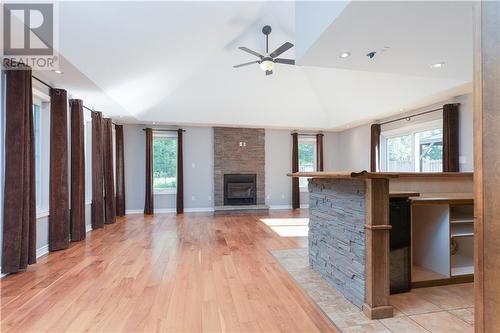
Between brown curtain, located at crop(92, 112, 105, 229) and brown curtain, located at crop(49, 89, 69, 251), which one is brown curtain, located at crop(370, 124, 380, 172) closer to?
brown curtain, located at crop(92, 112, 105, 229)

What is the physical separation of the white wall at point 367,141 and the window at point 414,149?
21 centimetres

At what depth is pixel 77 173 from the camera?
4.59 metres

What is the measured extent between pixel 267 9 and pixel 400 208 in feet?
11.0

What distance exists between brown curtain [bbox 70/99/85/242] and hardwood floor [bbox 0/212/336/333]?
30 centimetres

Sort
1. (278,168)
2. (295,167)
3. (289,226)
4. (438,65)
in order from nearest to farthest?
(438,65), (289,226), (295,167), (278,168)

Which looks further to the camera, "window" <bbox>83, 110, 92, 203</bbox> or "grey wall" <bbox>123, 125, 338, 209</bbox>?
"grey wall" <bbox>123, 125, 338, 209</bbox>

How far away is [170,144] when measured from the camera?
777 cm

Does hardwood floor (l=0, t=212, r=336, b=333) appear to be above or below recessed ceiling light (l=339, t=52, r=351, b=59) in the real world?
below

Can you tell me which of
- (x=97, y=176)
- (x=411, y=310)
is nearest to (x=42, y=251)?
(x=97, y=176)

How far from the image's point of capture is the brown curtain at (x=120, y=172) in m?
6.96

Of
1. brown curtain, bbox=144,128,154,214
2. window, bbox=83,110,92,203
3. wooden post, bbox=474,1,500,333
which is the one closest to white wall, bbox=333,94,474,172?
wooden post, bbox=474,1,500,333

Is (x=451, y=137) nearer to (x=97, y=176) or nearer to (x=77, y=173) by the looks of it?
(x=77, y=173)

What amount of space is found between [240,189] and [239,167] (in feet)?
2.12

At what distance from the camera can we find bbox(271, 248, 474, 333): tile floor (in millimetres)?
2018
